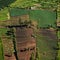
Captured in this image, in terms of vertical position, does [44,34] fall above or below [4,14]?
below

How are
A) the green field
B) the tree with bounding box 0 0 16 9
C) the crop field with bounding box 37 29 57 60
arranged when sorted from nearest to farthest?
the crop field with bounding box 37 29 57 60
the green field
the tree with bounding box 0 0 16 9

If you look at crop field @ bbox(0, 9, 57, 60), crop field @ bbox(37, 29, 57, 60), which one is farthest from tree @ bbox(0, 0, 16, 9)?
crop field @ bbox(37, 29, 57, 60)

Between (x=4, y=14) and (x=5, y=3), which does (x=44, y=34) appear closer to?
(x=4, y=14)

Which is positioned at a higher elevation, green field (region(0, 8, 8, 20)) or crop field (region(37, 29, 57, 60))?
green field (region(0, 8, 8, 20))

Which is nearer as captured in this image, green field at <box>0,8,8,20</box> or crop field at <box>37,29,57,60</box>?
crop field at <box>37,29,57,60</box>

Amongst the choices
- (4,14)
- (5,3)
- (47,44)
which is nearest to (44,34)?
(47,44)

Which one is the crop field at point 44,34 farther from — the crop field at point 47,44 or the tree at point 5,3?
the tree at point 5,3

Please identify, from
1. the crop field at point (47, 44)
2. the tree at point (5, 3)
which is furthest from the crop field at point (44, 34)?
the tree at point (5, 3)

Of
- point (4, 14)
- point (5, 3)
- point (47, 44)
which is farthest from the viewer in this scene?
point (5, 3)

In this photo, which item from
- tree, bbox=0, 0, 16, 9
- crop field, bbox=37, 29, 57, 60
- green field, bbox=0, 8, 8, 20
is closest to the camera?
crop field, bbox=37, 29, 57, 60

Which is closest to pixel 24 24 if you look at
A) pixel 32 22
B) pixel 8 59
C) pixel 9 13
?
pixel 32 22

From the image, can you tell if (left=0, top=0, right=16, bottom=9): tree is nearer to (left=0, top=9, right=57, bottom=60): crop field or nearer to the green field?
the green field
